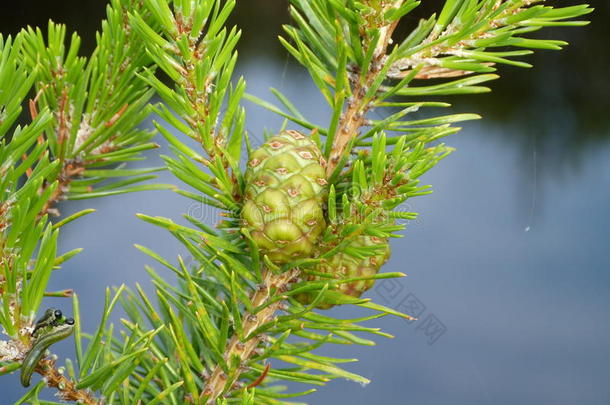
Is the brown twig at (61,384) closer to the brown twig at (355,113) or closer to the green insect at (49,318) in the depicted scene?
the green insect at (49,318)

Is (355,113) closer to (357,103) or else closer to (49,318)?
(357,103)

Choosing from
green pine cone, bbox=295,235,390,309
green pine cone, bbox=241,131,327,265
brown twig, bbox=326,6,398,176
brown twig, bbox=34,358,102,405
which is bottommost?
brown twig, bbox=34,358,102,405

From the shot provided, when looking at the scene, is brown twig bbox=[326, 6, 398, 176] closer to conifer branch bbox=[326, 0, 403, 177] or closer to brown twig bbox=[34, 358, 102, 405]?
conifer branch bbox=[326, 0, 403, 177]

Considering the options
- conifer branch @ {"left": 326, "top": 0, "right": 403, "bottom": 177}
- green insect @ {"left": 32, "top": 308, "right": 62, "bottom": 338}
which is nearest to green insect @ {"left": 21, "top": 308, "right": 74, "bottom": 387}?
green insect @ {"left": 32, "top": 308, "right": 62, "bottom": 338}

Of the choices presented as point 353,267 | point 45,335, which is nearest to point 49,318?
point 45,335

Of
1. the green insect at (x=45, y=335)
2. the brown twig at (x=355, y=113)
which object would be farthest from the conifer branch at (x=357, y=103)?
the green insect at (x=45, y=335)
